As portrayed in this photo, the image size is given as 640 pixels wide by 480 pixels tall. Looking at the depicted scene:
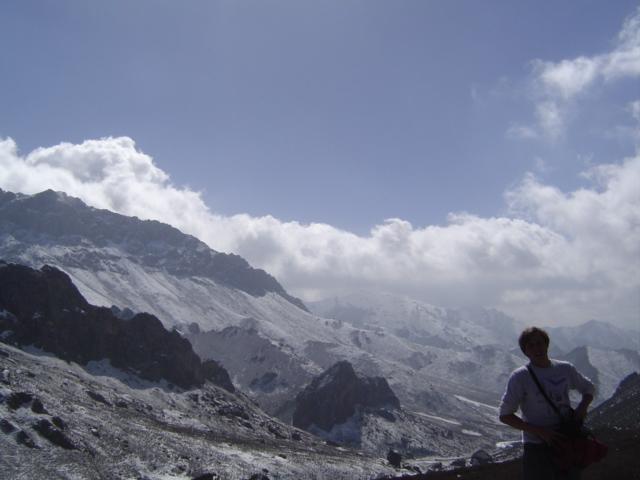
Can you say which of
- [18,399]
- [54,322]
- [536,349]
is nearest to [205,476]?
[18,399]

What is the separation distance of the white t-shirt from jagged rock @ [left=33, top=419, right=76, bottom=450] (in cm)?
10708

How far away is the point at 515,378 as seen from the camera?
1119 cm

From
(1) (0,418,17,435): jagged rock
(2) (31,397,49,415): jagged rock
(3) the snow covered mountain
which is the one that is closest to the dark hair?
(3) the snow covered mountain

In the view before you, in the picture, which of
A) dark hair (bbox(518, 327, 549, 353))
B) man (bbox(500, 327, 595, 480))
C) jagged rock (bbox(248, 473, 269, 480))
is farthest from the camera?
jagged rock (bbox(248, 473, 269, 480))

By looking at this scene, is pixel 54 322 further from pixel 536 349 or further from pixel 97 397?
pixel 536 349

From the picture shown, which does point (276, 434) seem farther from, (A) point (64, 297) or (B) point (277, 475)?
(A) point (64, 297)

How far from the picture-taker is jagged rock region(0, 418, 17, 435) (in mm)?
96625

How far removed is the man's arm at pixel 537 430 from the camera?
34.1 feet

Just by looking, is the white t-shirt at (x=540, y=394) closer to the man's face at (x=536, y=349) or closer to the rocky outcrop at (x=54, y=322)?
the man's face at (x=536, y=349)

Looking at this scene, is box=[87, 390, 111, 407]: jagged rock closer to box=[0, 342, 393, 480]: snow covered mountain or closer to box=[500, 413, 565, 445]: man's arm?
box=[0, 342, 393, 480]: snow covered mountain

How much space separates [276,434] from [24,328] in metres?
88.6

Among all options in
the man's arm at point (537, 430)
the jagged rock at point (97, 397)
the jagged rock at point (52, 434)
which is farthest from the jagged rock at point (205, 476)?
the man's arm at point (537, 430)

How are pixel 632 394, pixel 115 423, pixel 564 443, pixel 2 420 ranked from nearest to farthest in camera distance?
pixel 564 443, pixel 2 420, pixel 115 423, pixel 632 394

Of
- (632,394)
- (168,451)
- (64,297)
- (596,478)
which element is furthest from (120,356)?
(596,478)
